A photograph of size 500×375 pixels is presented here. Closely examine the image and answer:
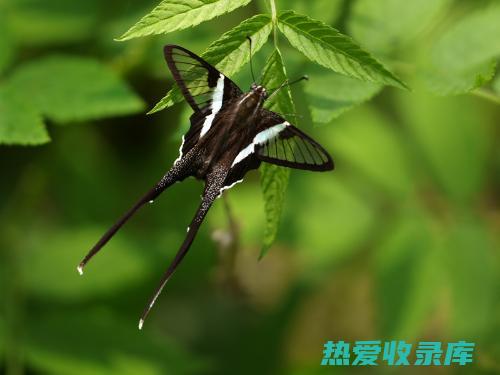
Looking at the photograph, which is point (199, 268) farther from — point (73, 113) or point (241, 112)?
point (241, 112)

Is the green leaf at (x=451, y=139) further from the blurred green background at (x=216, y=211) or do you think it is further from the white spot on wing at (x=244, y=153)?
the white spot on wing at (x=244, y=153)

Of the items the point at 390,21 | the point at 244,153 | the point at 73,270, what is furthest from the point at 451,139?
the point at 73,270

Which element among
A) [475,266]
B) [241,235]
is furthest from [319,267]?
[475,266]

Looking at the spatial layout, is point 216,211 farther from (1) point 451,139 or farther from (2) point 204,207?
(2) point 204,207

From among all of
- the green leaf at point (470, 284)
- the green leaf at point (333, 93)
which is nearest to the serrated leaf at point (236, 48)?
the green leaf at point (333, 93)

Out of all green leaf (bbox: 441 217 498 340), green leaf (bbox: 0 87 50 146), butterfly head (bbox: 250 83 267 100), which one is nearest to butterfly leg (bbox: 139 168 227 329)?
butterfly head (bbox: 250 83 267 100)

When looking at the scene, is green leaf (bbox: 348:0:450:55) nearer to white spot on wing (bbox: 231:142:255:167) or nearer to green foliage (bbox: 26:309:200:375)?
white spot on wing (bbox: 231:142:255:167)
